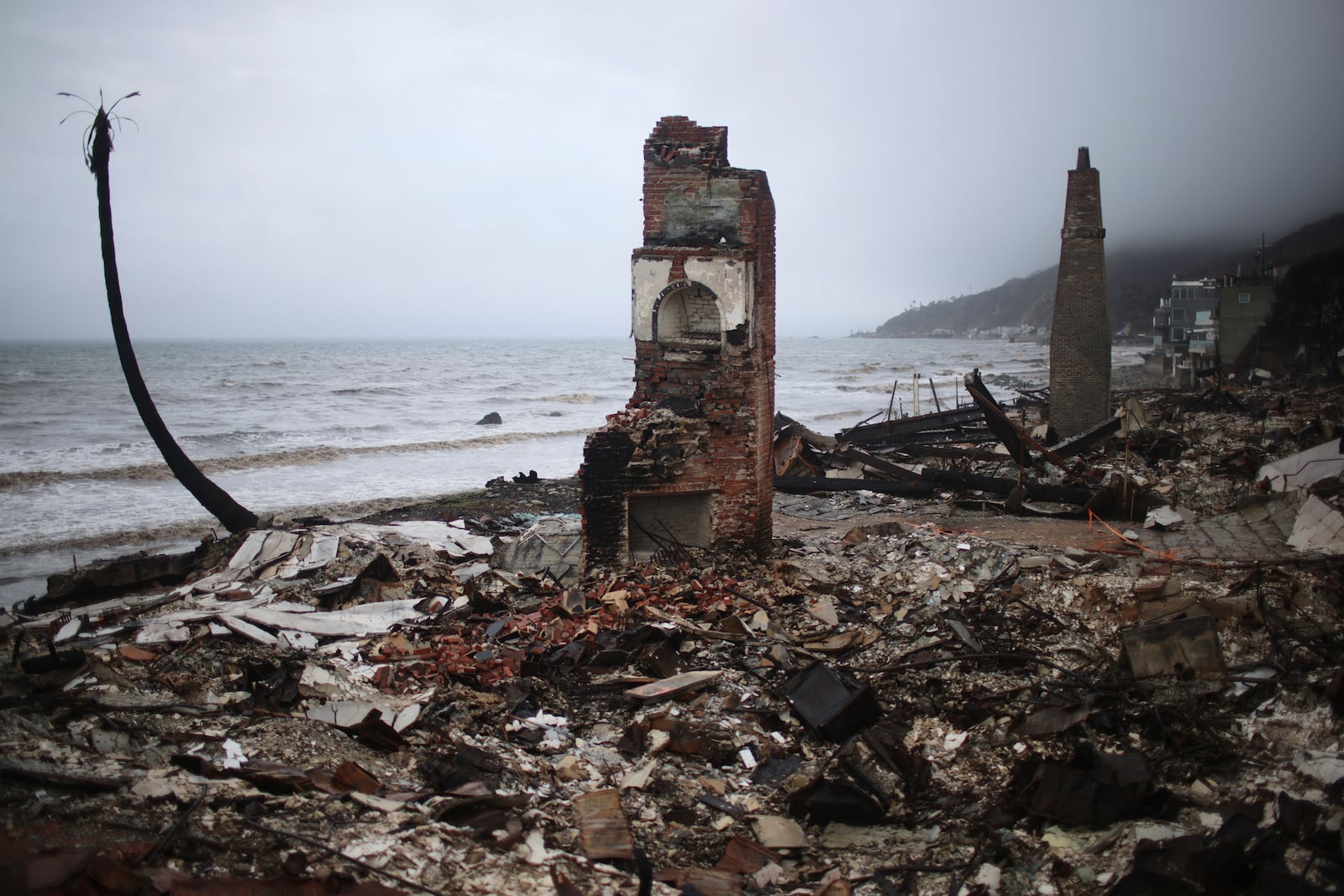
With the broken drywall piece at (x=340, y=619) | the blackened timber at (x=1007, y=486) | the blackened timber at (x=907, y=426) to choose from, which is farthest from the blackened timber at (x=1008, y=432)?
the broken drywall piece at (x=340, y=619)

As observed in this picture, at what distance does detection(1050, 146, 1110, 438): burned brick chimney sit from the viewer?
19.0 meters

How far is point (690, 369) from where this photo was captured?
9.84m

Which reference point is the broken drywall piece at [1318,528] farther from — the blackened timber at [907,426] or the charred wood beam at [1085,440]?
the blackened timber at [907,426]

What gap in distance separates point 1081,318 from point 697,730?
17206 mm

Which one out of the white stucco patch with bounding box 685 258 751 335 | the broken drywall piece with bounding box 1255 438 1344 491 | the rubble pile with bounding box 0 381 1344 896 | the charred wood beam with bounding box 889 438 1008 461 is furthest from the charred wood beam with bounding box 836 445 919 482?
the white stucco patch with bounding box 685 258 751 335

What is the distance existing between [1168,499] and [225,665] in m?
12.6

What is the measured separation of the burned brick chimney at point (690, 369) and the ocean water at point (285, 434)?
31.3 feet

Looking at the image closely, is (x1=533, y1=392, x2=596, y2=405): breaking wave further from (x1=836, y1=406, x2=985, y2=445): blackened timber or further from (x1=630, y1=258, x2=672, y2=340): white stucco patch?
(x1=630, y1=258, x2=672, y2=340): white stucco patch

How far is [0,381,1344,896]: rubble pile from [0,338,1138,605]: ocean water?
348 inches

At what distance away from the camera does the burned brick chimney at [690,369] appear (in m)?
9.55

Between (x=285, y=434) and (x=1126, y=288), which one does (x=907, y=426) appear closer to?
(x=285, y=434)

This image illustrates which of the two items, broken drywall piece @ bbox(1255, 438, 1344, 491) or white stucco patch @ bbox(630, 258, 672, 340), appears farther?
broken drywall piece @ bbox(1255, 438, 1344, 491)

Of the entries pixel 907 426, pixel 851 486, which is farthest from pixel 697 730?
pixel 907 426

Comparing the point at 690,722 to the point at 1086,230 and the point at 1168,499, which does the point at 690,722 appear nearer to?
the point at 1168,499
